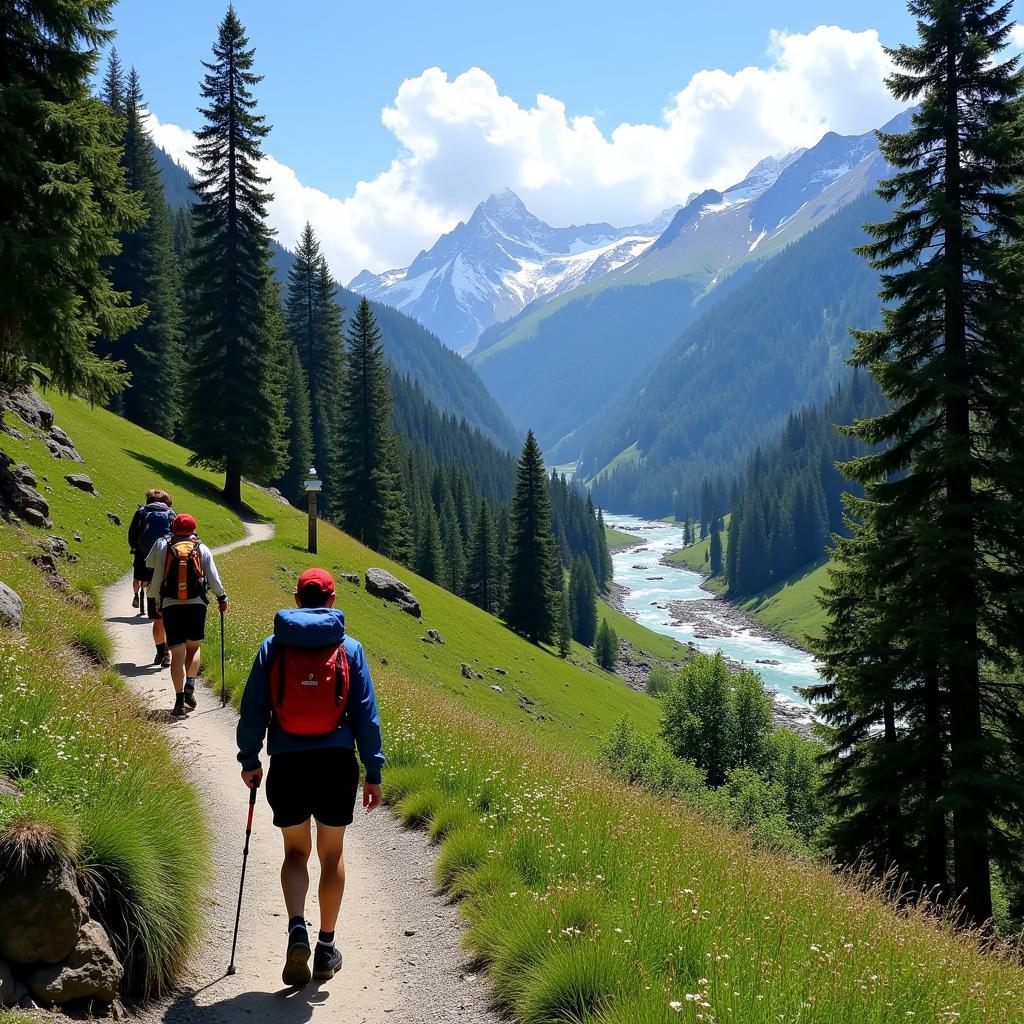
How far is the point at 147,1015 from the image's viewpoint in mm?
5078

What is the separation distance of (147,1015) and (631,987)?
324 centimetres

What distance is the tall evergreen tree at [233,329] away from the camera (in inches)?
1522

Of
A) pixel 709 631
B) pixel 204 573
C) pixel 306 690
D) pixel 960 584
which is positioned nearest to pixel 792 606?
pixel 709 631

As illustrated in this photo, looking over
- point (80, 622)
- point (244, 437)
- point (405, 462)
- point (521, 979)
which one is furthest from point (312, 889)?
point (405, 462)

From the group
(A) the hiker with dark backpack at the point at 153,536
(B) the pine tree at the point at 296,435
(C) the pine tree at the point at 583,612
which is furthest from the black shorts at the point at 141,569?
(C) the pine tree at the point at 583,612

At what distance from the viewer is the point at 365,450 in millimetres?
56219

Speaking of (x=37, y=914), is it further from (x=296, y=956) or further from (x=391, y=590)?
(x=391, y=590)

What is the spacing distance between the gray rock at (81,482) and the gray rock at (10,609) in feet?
55.6

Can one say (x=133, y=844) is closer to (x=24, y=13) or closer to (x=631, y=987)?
(x=631, y=987)

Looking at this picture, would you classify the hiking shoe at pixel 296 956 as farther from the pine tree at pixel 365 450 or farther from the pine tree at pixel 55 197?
the pine tree at pixel 365 450

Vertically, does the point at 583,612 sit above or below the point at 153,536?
below

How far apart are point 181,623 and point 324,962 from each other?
25.1ft

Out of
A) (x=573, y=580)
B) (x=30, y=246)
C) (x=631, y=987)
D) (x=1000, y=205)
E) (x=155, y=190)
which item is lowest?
(x=573, y=580)

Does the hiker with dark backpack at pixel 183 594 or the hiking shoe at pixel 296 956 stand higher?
the hiker with dark backpack at pixel 183 594
